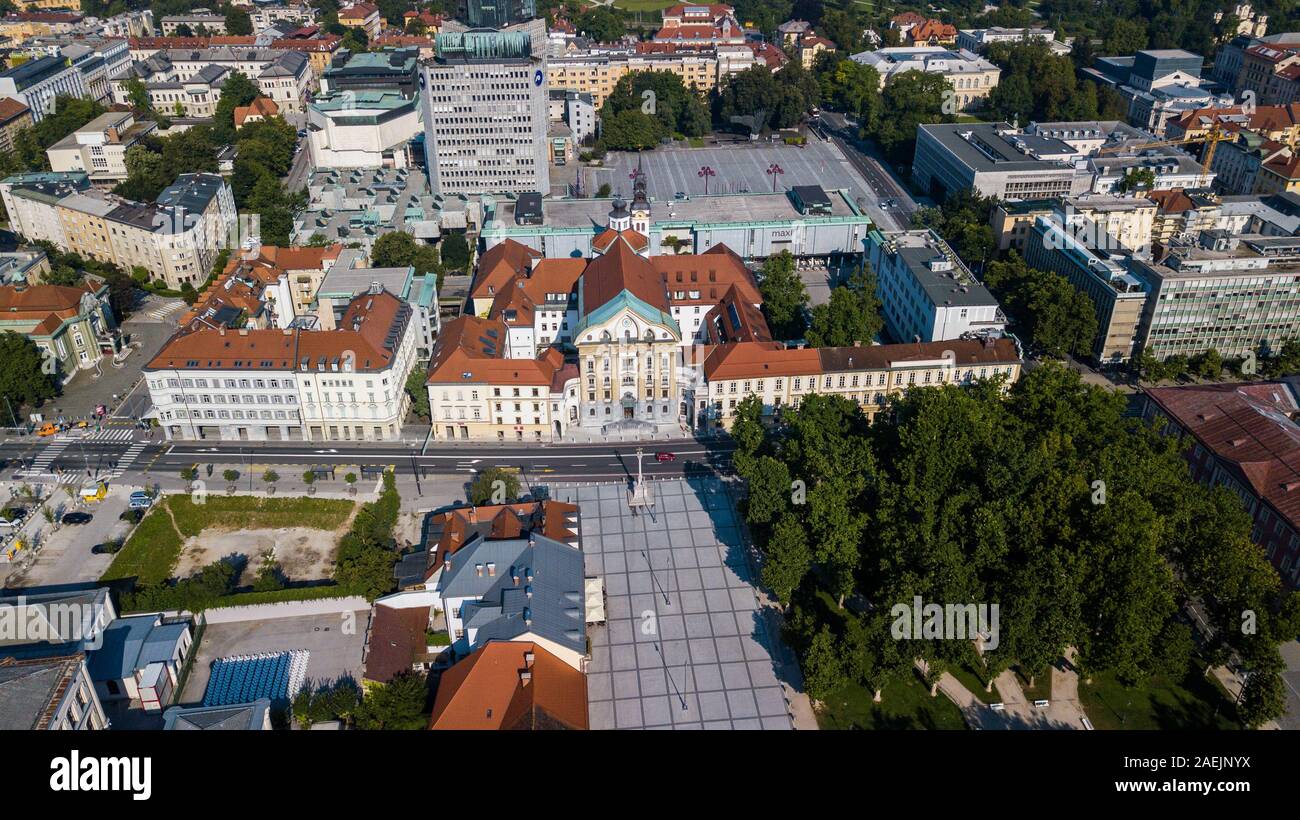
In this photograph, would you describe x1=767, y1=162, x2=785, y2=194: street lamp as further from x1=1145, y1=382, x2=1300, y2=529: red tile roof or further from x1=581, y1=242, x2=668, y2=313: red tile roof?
x1=1145, y1=382, x2=1300, y2=529: red tile roof

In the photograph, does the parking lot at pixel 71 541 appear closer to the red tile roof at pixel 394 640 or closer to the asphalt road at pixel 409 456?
the asphalt road at pixel 409 456

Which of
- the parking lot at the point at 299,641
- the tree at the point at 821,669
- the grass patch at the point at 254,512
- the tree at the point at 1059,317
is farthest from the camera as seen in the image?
the tree at the point at 1059,317

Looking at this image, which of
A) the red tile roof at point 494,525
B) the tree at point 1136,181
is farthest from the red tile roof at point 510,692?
the tree at point 1136,181

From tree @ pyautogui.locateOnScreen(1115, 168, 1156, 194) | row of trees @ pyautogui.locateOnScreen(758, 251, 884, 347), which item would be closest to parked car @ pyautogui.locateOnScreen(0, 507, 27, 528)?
row of trees @ pyautogui.locateOnScreen(758, 251, 884, 347)

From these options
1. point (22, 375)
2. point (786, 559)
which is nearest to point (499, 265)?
point (22, 375)

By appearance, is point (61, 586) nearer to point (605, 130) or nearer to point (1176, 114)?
point (605, 130)

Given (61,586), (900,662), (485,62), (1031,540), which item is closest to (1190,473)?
(1031,540)

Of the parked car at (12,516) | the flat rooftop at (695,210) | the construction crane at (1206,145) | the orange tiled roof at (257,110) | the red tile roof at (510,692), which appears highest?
the orange tiled roof at (257,110)
